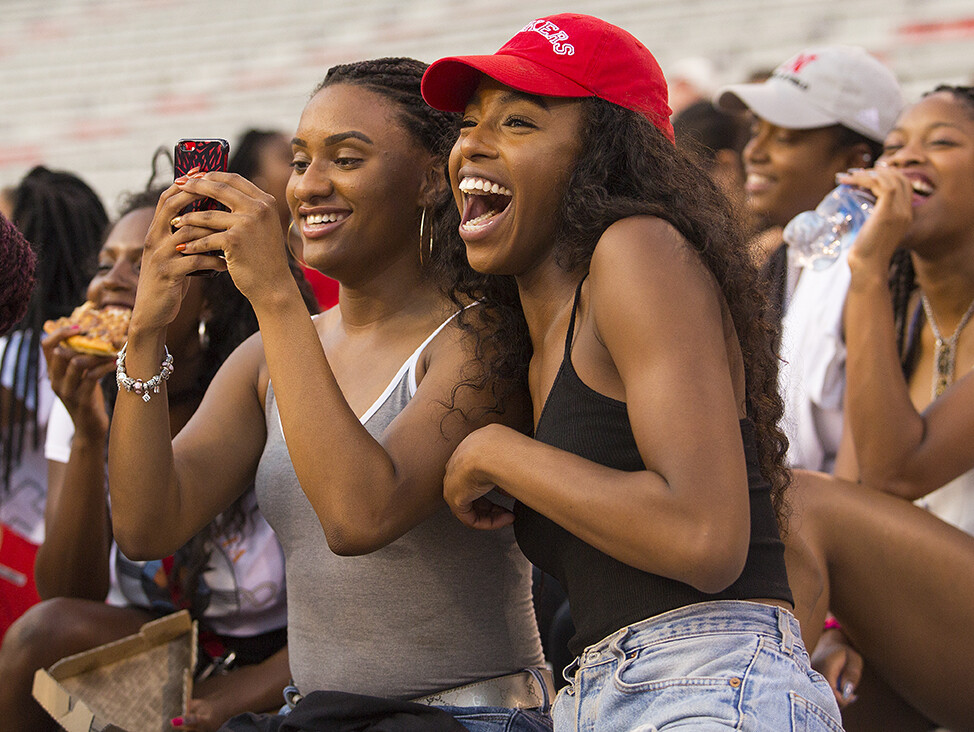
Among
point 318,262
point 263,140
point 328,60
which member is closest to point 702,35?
A: point 328,60

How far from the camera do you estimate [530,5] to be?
1094 cm

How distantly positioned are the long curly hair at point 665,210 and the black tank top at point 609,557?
16 centimetres

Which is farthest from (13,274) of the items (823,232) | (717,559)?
(823,232)

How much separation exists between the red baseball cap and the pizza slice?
1257 millimetres

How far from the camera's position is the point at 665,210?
1.81 metres

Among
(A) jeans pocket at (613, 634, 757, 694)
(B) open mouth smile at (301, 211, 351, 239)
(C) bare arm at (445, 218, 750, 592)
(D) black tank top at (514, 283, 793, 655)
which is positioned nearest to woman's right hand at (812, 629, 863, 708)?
(D) black tank top at (514, 283, 793, 655)

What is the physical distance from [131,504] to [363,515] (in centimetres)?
57

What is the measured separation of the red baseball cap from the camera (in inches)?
73.1

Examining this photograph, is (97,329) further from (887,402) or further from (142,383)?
(887,402)

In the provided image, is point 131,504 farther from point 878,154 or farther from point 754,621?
point 878,154

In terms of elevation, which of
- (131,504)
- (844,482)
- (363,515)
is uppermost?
(363,515)

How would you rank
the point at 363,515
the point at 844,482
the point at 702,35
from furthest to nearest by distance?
the point at 702,35
the point at 844,482
the point at 363,515

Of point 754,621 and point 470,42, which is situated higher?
point 754,621

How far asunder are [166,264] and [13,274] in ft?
1.60
